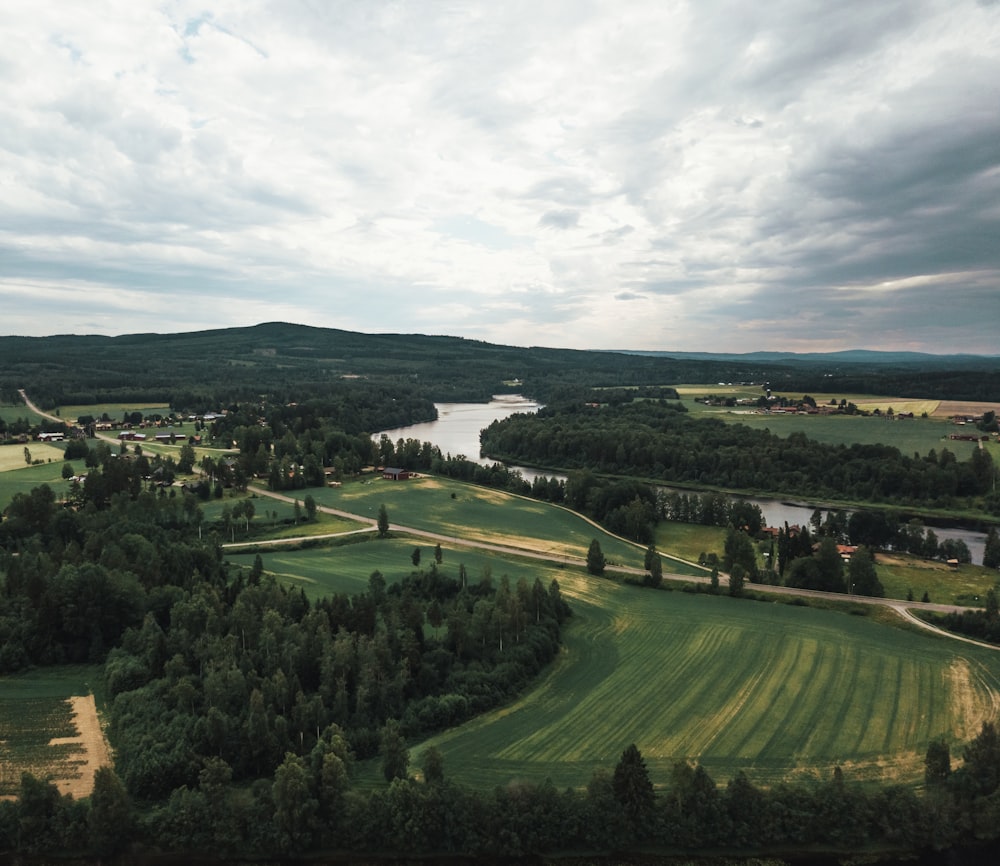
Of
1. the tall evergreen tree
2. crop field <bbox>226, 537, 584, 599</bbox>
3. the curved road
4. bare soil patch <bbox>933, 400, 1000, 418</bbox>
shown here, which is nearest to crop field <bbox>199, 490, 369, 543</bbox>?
the curved road

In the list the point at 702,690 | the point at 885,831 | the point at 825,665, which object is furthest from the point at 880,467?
the point at 885,831

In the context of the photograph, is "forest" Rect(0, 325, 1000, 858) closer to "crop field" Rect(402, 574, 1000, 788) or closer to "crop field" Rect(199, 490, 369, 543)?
"crop field" Rect(402, 574, 1000, 788)

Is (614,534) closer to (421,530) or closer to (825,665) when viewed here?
(421,530)

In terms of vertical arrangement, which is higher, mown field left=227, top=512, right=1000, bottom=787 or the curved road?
the curved road

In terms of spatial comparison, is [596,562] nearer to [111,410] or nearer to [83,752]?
[83,752]

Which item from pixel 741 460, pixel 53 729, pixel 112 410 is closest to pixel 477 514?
pixel 741 460
